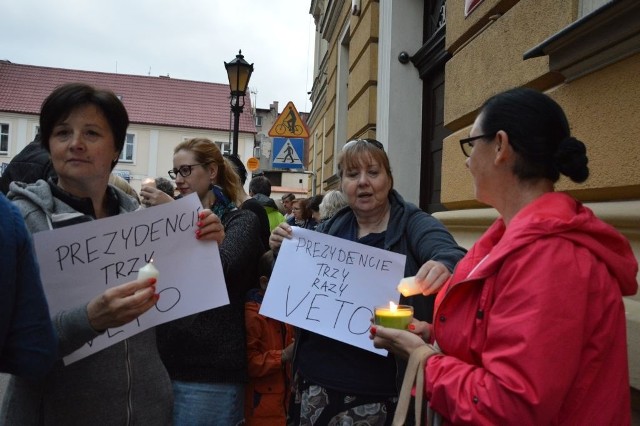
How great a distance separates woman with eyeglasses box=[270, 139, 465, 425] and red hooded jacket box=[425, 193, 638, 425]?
47cm

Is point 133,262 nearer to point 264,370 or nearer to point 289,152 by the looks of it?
point 264,370

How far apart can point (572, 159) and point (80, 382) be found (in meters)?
1.47

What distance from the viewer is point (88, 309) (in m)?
1.36

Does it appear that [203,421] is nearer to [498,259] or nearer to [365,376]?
[365,376]

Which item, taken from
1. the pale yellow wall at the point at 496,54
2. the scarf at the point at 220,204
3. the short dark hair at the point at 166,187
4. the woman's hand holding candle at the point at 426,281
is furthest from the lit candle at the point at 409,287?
the short dark hair at the point at 166,187

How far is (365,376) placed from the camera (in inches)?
76.9

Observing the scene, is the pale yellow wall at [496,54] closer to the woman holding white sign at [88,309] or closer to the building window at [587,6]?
the building window at [587,6]

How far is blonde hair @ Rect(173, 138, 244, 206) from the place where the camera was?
2521mm

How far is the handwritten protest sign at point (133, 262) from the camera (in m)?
1.51

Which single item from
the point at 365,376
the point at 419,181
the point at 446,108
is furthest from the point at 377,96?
the point at 365,376

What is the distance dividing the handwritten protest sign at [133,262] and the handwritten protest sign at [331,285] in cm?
38

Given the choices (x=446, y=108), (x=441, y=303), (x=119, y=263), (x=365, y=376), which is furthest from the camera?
(x=446, y=108)

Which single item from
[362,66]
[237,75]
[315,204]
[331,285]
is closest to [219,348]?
[331,285]

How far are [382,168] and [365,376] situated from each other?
2.78 feet
